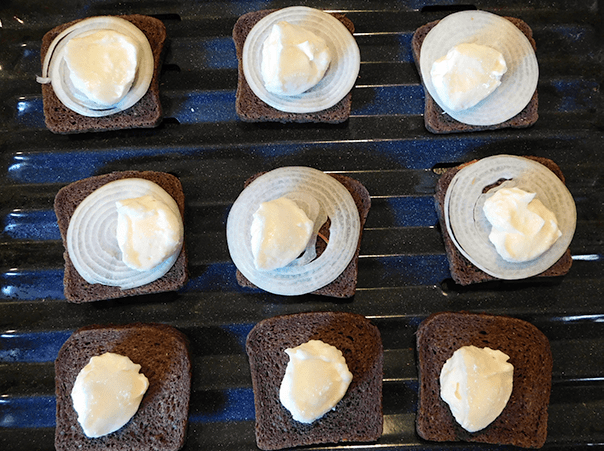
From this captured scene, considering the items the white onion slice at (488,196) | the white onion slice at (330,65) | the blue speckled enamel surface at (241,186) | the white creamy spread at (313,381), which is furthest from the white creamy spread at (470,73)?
the white creamy spread at (313,381)

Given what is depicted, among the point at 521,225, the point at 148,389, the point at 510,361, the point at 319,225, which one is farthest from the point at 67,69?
the point at 510,361

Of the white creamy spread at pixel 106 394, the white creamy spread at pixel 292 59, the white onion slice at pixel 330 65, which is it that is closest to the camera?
the white creamy spread at pixel 106 394

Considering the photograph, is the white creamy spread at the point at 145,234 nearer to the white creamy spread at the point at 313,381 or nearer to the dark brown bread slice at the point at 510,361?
the white creamy spread at the point at 313,381

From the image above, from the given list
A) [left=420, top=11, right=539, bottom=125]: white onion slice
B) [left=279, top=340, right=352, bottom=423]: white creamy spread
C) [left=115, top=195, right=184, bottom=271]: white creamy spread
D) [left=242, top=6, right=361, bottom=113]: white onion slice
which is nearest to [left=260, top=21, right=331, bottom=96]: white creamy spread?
[left=242, top=6, right=361, bottom=113]: white onion slice

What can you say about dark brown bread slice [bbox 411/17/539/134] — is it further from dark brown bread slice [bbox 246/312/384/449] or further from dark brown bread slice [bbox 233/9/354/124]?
dark brown bread slice [bbox 246/312/384/449]

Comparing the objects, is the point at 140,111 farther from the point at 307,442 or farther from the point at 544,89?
the point at 544,89

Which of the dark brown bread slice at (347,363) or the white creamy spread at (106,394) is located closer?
the white creamy spread at (106,394)
